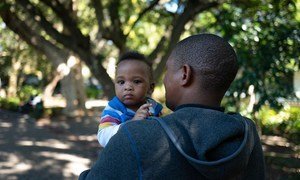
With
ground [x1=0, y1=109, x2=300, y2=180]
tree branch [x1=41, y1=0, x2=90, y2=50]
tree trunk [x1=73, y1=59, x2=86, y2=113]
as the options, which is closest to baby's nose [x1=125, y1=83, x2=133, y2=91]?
ground [x1=0, y1=109, x2=300, y2=180]

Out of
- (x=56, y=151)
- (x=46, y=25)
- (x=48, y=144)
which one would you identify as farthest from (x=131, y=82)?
(x=48, y=144)

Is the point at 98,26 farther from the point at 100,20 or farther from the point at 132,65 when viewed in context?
the point at 132,65

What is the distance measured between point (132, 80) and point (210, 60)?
2.93 feet

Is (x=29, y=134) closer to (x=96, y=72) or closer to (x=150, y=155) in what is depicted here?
(x=96, y=72)

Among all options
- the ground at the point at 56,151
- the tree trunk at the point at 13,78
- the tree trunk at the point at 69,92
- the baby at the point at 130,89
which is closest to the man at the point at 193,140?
the baby at the point at 130,89

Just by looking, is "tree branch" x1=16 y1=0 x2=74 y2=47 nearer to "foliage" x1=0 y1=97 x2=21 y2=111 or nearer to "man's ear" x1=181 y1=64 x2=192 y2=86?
"man's ear" x1=181 y1=64 x2=192 y2=86

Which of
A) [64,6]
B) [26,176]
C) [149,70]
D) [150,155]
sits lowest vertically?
[26,176]

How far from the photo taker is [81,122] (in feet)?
61.8

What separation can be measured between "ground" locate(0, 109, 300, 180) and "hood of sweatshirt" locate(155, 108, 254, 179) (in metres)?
4.33

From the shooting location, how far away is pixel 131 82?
2348 millimetres

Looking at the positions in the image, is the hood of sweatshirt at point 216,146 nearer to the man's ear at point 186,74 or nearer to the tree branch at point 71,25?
the man's ear at point 186,74

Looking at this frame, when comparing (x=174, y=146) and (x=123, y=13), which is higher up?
(x=123, y=13)

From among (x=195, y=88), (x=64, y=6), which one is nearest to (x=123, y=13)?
(x=64, y=6)

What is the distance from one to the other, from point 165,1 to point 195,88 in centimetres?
1008
